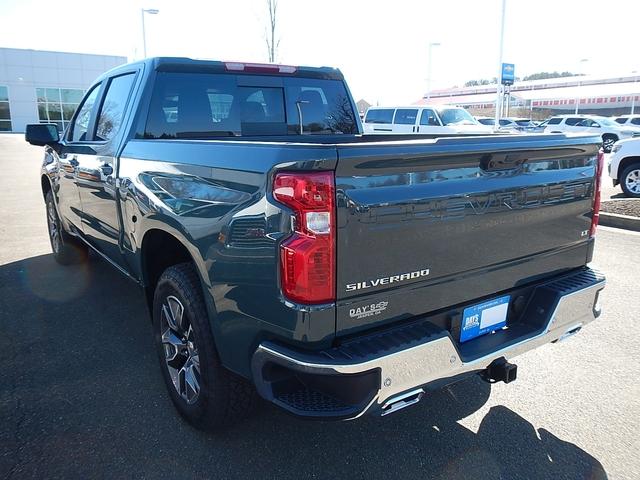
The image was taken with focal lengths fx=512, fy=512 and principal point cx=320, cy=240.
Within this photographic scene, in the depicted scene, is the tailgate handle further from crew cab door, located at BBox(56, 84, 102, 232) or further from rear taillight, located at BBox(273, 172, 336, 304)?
crew cab door, located at BBox(56, 84, 102, 232)

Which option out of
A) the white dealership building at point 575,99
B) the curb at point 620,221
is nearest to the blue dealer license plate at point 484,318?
the curb at point 620,221

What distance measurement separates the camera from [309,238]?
1941 millimetres

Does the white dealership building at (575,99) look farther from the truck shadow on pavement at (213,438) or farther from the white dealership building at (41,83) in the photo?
the truck shadow on pavement at (213,438)

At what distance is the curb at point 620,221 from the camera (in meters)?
7.59

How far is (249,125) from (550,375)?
9.28 feet

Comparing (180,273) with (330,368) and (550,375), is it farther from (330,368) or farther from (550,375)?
(550,375)

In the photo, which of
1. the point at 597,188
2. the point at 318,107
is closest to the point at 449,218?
the point at 597,188

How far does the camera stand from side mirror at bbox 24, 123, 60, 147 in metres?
4.80

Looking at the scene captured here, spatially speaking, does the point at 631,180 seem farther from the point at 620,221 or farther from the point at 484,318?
the point at 484,318

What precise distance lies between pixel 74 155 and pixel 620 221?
7530 millimetres

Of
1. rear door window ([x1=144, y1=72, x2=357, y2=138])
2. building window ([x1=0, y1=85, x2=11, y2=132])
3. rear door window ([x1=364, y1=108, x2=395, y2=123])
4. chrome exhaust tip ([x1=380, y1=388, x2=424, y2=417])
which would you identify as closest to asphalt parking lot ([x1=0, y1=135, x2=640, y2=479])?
chrome exhaust tip ([x1=380, y1=388, x2=424, y2=417])

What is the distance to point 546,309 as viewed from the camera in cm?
268

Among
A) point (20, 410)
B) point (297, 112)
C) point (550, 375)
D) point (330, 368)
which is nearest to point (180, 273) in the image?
point (330, 368)

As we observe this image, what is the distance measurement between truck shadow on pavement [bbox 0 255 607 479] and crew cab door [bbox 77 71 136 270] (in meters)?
0.92
